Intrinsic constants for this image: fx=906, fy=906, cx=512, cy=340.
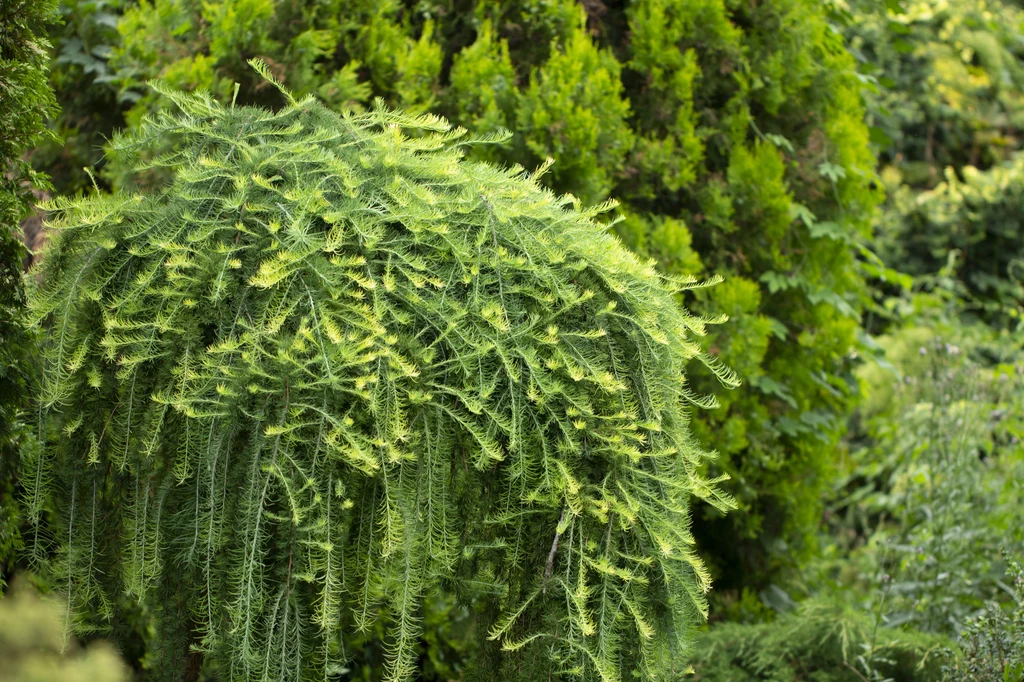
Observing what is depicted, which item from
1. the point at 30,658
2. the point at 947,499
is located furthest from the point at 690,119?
the point at 30,658

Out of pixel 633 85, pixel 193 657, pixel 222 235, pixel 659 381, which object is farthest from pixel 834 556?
pixel 222 235

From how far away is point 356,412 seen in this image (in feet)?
6.59

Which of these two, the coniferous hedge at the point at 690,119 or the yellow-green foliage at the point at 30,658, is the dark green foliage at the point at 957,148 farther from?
the yellow-green foliage at the point at 30,658

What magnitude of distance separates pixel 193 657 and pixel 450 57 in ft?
7.81

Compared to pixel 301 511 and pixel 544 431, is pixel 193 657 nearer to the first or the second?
pixel 301 511

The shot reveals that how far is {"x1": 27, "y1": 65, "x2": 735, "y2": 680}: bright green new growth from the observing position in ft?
6.53

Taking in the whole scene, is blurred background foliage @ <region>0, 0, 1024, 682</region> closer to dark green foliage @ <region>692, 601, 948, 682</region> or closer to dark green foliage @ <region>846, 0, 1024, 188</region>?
dark green foliage @ <region>692, 601, 948, 682</region>

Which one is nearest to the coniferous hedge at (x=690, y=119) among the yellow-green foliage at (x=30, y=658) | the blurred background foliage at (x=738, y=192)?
the blurred background foliage at (x=738, y=192)

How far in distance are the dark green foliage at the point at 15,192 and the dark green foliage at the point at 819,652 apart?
232 centimetres

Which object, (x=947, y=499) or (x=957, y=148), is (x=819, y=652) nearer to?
(x=947, y=499)

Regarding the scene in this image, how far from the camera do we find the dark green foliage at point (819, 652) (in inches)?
124

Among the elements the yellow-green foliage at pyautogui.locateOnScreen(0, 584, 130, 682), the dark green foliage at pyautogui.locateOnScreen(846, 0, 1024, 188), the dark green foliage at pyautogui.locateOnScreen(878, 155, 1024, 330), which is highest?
the yellow-green foliage at pyautogui.locateOnScreen(0, 584, 130, 682)

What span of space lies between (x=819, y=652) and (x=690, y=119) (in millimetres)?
2140

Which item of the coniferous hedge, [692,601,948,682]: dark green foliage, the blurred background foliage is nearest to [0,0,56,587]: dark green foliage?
the blurred background foliage
